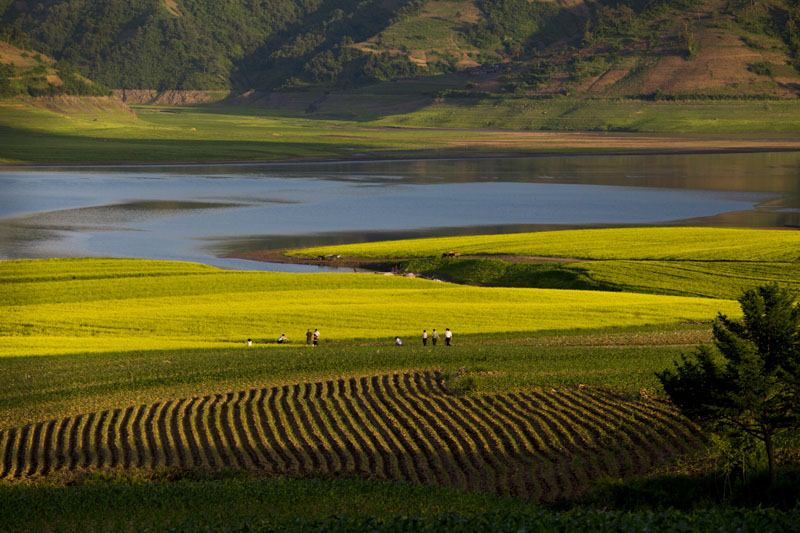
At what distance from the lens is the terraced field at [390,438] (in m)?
23.9

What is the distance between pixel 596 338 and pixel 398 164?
121846 mm

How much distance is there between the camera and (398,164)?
532 ft

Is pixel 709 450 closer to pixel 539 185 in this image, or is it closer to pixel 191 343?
pixel 191 343

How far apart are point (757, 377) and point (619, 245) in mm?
56467

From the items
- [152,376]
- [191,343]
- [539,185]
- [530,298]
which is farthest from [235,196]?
[152,376]

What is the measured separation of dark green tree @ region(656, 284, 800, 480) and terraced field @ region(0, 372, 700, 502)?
295 cm

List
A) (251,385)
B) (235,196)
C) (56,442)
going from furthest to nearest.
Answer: (235,196), (251,385), (56,442)

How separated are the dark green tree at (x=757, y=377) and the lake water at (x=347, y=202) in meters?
53.7

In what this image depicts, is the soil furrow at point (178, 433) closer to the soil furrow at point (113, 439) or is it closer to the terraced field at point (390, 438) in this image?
the terraced field at point (390, 438)

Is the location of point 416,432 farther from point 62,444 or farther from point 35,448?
point 35,448

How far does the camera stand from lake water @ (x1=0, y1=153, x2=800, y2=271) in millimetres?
86625

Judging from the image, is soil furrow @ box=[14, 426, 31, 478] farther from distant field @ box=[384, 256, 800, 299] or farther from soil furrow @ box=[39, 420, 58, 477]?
distant field @ box=[384, 256, 800, 299]

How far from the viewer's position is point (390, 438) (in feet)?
86.4

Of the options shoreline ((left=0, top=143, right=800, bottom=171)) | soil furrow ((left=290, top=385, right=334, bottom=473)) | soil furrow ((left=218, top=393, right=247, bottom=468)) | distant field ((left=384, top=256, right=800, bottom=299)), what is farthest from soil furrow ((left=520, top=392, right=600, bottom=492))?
shoreline ((left=0, top=143, right=800, bottom=171))
